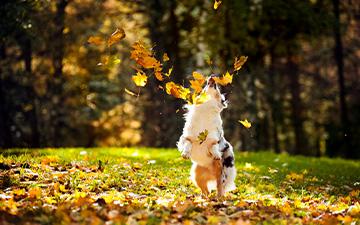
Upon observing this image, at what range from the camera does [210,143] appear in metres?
7.82

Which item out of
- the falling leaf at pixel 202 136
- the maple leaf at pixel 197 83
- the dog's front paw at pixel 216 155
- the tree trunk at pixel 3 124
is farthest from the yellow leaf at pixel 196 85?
the tree trunk at pixel 3 124

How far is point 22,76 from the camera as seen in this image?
23.3 m

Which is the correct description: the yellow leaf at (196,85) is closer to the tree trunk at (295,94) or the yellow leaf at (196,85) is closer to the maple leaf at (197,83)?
the maple leaf at (197,83)

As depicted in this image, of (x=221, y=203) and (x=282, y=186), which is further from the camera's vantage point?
(x=282, y=186)

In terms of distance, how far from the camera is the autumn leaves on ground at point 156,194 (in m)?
6.44

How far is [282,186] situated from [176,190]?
7.74ft

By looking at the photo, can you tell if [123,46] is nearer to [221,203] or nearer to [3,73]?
[3,73]

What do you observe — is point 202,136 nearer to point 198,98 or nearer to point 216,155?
point 216,155

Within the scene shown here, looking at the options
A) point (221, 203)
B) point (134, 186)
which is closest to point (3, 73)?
point (134, 186)

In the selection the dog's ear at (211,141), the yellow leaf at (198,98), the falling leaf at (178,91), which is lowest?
the dog's ear at (211,141)

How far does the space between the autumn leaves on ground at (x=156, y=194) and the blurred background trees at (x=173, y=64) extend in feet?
27.5

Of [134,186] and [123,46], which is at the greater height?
[123,46]

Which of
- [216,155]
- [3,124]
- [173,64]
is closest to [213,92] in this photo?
[216,155]

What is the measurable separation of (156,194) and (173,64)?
14499 mm
